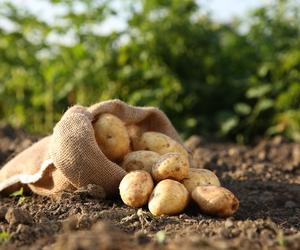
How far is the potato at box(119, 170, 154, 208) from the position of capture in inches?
131

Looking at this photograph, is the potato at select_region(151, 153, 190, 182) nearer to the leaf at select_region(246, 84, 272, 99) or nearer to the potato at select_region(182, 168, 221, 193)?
the potato at select_region(182, 168, 221, 193)

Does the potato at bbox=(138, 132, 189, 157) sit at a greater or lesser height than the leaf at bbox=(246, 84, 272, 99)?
lesser

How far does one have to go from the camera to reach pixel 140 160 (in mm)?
3631

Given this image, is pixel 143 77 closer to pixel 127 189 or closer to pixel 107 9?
pixel 107 9

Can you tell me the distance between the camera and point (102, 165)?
3.58 meters

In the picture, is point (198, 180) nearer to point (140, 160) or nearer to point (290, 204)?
point (140, 160)

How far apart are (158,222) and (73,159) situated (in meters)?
0.75

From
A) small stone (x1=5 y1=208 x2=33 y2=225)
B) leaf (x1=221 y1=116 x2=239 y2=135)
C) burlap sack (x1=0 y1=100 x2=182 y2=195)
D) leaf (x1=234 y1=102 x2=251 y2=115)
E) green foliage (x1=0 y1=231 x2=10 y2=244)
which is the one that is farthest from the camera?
leaf (x1=234 y1=102 x2=251 y2=115)

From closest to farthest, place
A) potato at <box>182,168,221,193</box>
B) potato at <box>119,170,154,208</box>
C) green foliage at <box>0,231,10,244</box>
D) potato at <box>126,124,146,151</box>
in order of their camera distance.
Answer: green foliage at <box>0,231,10,244</box>
potato at <box>119,170,154,208</box>
potato at <box>182,168,221,193</box>
potato at <box>126,124,146,151</box>

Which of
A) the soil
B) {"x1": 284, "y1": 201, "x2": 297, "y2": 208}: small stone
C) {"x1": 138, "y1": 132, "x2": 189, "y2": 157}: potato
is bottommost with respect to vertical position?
{"x1": 284, "y1": 201, "x2": 297, "y2": 208}: small stone

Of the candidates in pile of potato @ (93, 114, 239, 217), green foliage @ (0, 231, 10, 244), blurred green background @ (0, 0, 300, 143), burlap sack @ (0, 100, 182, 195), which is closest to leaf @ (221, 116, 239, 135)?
blurred green background @ (0, 0, 300, 143)

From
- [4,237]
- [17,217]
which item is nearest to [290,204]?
[17,217]

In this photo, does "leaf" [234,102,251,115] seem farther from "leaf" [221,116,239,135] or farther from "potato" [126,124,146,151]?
"potato" [126,124,146,151]

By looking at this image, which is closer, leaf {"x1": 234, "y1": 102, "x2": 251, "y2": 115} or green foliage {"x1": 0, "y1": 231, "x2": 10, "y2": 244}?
green foliage {"x1": 0, "y1": 231, "x2": 10, "y2": 244}
